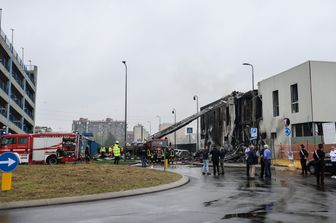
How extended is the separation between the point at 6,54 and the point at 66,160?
95.4ft

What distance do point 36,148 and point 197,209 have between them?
24079mm

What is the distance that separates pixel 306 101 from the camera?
3181 centimetres

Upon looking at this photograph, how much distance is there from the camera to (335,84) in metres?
32.2

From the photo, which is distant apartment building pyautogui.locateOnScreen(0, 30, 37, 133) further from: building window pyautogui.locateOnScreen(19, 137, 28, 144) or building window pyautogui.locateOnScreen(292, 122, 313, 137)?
building window pyautogui.locateOnScreen(292, 122, 313, 137)

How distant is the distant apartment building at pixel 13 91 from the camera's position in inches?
2048

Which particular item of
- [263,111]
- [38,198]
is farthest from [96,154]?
[38,198]

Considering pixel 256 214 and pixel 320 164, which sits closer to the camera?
pixel 256 214

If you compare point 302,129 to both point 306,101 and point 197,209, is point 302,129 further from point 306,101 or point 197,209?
point 197,209

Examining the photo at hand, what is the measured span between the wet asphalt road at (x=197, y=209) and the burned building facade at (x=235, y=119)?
27.5 metres

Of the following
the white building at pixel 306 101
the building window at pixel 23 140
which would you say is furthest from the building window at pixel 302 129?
the building window at pixel 23 140

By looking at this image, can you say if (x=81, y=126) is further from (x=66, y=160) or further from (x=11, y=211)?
(x=11, y=211)

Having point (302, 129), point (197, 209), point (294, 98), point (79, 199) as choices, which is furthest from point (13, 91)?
point (197, 209)

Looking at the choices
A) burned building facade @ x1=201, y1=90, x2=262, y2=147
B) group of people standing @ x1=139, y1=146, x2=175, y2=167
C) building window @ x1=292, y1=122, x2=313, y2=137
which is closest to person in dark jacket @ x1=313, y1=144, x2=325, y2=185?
building window @ x1=292, y1=122, x2=313, y2=137

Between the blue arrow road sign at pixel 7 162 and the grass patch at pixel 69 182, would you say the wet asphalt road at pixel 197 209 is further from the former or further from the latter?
the blue arrow road sign at pixel 7 162
